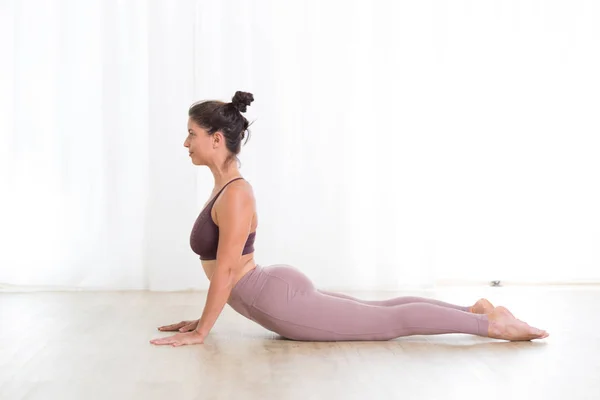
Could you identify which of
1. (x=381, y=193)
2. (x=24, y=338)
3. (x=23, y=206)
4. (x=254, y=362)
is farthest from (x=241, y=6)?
(x=254, y=362)

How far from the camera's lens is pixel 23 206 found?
5.23 m

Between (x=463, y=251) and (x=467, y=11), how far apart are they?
64.8 inches

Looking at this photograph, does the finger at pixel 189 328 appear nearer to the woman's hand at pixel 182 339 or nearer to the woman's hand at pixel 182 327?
the woman's hand at pixel 182 327

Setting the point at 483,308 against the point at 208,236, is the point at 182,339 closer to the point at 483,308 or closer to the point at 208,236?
the point at 208,236

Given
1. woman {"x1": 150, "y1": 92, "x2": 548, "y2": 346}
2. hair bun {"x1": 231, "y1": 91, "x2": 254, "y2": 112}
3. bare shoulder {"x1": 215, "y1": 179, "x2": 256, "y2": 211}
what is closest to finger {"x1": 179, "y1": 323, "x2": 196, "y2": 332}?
woman {"x1": 150, "y1": 92, "x2": 548, "y2": 346}

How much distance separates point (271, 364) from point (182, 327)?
75 centimetres

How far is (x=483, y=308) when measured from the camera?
3.07 m

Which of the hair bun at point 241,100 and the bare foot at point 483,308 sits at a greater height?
the hair bun at point 241,100

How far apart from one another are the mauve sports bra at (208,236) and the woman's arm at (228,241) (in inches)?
2.5

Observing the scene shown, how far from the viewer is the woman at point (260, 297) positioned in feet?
9.56

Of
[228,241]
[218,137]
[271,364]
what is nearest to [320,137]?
[218,137]

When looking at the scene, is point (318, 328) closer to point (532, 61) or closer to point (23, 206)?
point (23, 206)

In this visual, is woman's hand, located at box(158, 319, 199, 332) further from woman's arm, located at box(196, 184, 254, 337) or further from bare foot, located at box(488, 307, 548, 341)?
bare foot, located at box(488, 307, 548, 341)

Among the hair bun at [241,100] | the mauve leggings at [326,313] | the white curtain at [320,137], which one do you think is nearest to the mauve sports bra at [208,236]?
the mauve leggings at [326,313]
